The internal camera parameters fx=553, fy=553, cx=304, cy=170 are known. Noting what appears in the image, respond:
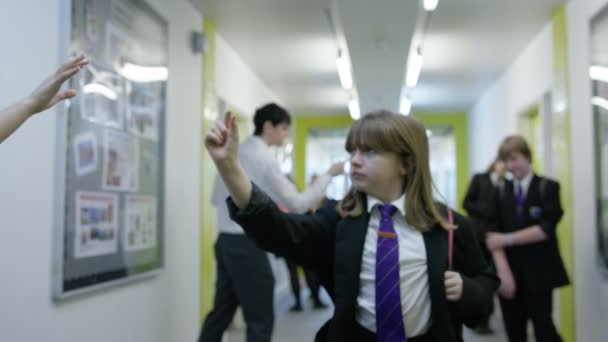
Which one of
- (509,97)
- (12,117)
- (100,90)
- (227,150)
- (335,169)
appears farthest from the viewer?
(509,97)

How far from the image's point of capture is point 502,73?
257 inches

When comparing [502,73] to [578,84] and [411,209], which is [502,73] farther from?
[411,209]

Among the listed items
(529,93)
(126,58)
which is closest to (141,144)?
(126,58)

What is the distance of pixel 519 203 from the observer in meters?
2.96

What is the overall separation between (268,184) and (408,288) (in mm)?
1318

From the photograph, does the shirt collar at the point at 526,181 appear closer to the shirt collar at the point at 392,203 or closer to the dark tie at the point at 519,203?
the dark tie at the point at 519,203

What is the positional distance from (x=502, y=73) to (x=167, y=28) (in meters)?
4.45

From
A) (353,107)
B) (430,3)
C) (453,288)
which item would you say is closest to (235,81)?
(430,3)

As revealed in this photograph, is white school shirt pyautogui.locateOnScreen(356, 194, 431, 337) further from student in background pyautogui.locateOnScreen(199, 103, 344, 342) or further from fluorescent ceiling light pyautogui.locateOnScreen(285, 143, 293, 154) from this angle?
fluorescent ceiling light pyautogui.locateOnScreen(285, 143, 293, 154)

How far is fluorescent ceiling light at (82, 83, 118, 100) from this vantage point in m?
2.40

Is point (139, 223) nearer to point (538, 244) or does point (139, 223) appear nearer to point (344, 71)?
point (538, 244)

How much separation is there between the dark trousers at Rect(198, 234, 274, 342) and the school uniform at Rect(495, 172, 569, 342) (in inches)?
48.6

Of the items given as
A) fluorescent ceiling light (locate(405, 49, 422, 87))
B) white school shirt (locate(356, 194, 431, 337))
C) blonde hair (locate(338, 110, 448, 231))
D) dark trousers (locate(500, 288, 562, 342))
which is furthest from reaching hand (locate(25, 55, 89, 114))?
fluorescent ceiling light (locate(405, 49, 422, 87))

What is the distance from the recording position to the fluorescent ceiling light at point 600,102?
3261 millimetres
